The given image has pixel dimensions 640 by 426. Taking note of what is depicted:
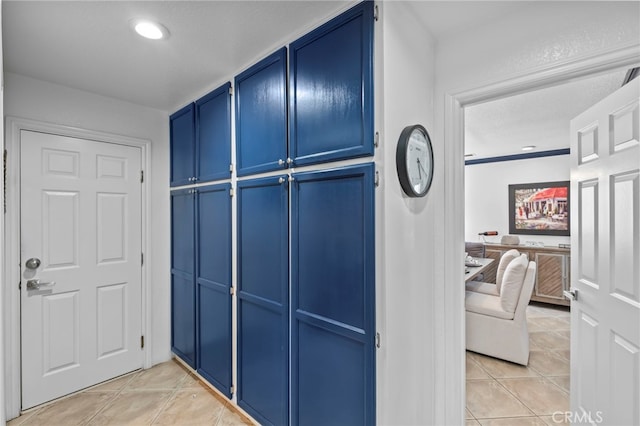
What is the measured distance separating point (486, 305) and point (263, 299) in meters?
2.35

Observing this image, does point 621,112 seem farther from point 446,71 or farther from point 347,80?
point 347,80

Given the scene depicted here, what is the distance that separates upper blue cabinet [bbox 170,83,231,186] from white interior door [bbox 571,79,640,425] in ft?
7.12

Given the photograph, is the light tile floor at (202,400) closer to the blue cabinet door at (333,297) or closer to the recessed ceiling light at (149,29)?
the blue cabinet door at (333,297)

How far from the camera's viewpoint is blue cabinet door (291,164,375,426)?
144cm

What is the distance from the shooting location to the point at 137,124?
9.18 feet

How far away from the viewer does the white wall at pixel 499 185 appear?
196 inches

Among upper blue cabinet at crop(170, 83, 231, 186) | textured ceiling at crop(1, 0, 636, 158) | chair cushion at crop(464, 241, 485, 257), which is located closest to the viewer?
textured ceiling at crop(1, 0, 636, 158)

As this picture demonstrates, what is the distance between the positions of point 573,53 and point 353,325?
1.56 meters

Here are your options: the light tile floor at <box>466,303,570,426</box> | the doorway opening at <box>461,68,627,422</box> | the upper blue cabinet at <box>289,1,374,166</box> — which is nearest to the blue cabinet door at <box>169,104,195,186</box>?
the upper blue cabinet at <box>289,1,374,166</box>

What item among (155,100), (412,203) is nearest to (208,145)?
(155,100)

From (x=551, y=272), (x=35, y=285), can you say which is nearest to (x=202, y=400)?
(x=35, y=285)

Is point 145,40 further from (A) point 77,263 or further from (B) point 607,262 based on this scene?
(B) point 607,262

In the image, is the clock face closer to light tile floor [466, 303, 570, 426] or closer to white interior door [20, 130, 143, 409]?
light tile floor [466, 303, 570, 426]

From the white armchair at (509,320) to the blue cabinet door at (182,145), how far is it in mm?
2972
